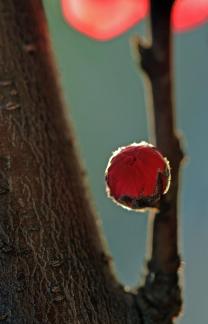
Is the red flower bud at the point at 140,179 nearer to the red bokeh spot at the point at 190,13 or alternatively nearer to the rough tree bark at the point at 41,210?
the rough tree bark at the point at 41,210

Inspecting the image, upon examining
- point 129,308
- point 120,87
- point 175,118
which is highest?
point 175,118

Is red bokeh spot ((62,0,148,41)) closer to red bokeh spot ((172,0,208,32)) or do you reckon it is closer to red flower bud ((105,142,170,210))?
red bokeh spot ((172,0,208,32))

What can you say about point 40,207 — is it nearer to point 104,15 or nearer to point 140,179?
point 140,179

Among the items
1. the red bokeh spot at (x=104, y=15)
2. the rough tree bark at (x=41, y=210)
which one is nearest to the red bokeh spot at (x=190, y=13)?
the red bokeh spot at (x=104, y=15)

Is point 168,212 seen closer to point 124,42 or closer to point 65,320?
point 65,320

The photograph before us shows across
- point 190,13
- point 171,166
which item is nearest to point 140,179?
point 171,166

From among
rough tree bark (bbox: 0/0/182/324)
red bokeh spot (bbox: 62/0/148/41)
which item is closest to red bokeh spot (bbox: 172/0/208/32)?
red bokeh spot (bbox: 62/0/148/41)

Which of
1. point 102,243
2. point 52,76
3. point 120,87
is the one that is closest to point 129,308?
point 102,243
